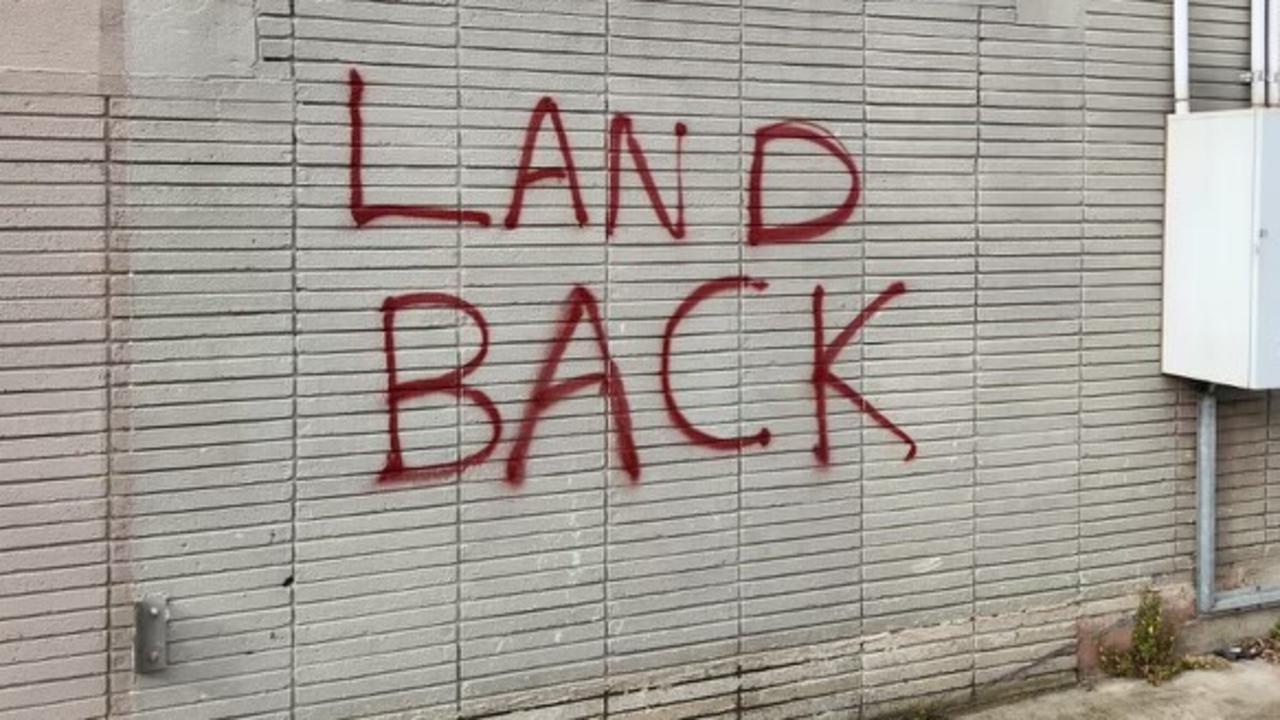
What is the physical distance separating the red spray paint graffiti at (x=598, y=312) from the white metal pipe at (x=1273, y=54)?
1.83 m

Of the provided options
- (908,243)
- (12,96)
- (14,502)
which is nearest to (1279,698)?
(908,243)

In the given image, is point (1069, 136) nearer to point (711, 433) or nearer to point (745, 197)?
point (745, 197)

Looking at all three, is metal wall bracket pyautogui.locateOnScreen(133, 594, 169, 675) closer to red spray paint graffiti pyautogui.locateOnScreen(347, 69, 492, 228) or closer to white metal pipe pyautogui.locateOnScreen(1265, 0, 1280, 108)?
red spray paint graffiti pyautogui.locateOnScreen(347, 69, 492, 228)

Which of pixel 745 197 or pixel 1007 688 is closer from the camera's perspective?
pixel 745 197

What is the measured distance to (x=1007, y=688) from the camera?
5043 mm

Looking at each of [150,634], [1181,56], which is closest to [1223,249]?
[1181,56]

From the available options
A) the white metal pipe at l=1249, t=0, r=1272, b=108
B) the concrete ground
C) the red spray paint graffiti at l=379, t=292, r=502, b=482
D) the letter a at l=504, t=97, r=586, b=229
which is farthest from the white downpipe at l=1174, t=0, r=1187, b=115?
the red spray paint graffiti at l=379, t=292, r=502, b=482

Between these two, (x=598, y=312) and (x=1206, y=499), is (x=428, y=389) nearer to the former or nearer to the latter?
(x=598, y=312)

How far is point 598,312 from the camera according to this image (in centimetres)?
434

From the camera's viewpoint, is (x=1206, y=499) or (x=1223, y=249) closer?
(x=1223, y=249)

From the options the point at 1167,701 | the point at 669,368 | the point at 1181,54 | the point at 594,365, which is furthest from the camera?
the point at 1181,54

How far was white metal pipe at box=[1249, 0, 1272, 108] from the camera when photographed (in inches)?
206

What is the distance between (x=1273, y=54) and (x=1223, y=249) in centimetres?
91

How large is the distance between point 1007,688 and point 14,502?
3.63 m
